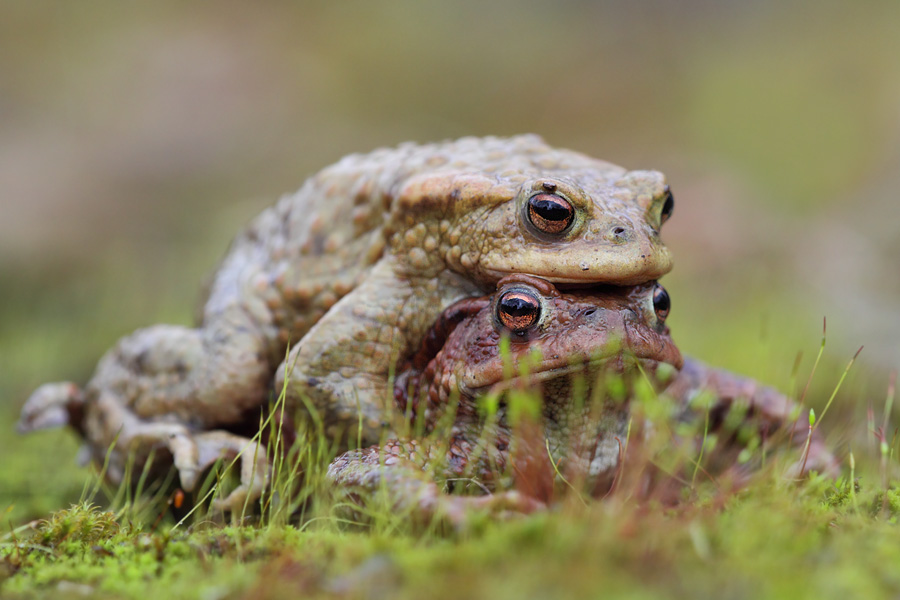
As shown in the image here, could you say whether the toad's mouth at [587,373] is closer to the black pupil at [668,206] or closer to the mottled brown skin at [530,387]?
the mottled brown skin at [530,387]

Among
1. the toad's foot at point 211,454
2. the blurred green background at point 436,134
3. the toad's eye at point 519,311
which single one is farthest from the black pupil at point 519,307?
the blurred green background at point 436,134

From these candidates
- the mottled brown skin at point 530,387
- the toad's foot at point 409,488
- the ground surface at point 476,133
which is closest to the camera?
the ground surface at point 476,133

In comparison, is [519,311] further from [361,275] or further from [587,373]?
[361,275]

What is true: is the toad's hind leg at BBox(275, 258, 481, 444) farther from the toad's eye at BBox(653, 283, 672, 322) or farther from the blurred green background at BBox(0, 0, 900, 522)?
the blurred green background at BBox(0, 0, 900, 522)

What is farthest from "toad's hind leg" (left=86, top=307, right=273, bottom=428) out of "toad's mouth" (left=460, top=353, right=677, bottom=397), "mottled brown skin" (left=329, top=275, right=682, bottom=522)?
"toad's mouth" (left=460, top=353, right=677, bottom=397)

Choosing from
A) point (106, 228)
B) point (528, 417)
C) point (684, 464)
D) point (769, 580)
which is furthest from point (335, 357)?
point (106, 228)

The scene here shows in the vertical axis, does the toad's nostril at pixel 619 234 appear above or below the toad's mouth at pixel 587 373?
above

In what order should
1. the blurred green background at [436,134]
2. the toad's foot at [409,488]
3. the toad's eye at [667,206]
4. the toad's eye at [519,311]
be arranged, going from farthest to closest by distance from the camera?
the blurred green background at [436,134] < the toad's eye at [667,206] < the toad's eye at [519,311] < the toad's foot at [409,488]

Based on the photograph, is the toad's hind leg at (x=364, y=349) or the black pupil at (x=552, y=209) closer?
the black pupil at (x=552, y=209)

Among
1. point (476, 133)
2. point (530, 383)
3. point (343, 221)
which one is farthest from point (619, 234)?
point (476, 133)
